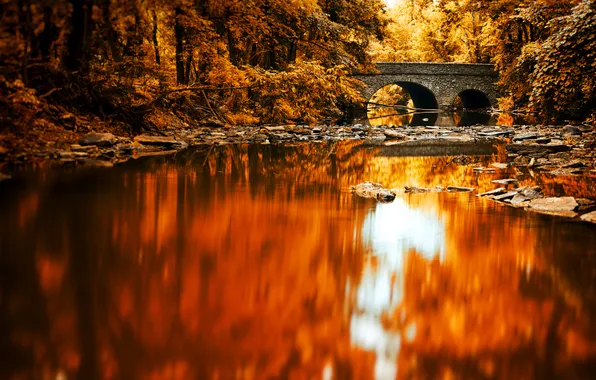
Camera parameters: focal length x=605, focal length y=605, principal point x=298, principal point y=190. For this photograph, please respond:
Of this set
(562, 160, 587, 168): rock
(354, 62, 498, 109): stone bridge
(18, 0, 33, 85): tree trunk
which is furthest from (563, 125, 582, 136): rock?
(354, 62, 498, 109): stone bridge

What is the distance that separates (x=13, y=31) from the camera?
25.8 ft

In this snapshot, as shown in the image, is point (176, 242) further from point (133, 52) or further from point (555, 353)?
point (133, 52)

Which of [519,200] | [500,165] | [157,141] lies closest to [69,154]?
[157,141]

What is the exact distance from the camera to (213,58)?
1747 cm

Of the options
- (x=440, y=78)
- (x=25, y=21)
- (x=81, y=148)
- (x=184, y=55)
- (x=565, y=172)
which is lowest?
Answer: (x=565, y=172)

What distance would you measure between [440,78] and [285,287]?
3967cm

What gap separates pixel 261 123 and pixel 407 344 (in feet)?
58.8

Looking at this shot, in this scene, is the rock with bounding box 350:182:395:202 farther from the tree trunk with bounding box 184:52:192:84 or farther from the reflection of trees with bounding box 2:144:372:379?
the tree trunk with bounding box 184:52:192:84

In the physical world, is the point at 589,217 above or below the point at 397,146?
below

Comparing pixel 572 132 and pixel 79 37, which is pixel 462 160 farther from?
pixel 79 37

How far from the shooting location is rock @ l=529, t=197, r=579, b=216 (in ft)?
20.3

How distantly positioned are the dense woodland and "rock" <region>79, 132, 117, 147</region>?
485 millimetres

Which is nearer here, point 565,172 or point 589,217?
point 589,217

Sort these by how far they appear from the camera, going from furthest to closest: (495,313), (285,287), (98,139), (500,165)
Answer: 1. (500,165)
2. (98,139)
3. (285,287)
4. (495,313)
